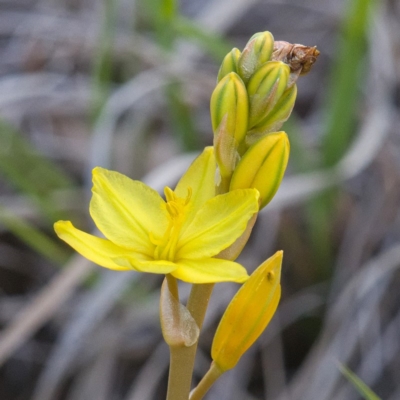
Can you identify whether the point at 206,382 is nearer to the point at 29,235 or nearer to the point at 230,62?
the point at 230,62

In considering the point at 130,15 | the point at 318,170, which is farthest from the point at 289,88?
the point at 130,15

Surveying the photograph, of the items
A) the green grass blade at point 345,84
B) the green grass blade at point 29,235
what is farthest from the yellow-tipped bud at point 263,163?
the green grass blade at point 345,84

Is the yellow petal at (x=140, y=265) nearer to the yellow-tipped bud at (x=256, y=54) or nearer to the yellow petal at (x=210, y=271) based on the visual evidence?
the yellow petal at (x=210, y=271)

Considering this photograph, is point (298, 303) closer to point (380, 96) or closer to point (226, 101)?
point (380, 96)

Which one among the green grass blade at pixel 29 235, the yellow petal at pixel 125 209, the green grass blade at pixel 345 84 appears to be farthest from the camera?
the green grass blade at pixel 345 84

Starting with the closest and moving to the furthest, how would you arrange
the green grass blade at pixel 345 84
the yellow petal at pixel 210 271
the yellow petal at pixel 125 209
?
the yellow petal at pixel 210 271, the yellow petal at pixel 125 209, the green grass blade at pixel 345 84

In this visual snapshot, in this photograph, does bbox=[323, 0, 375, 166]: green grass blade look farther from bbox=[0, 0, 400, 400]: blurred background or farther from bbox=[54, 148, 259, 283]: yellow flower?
bbox=[54, 148, 259, 283]: yellow flower
